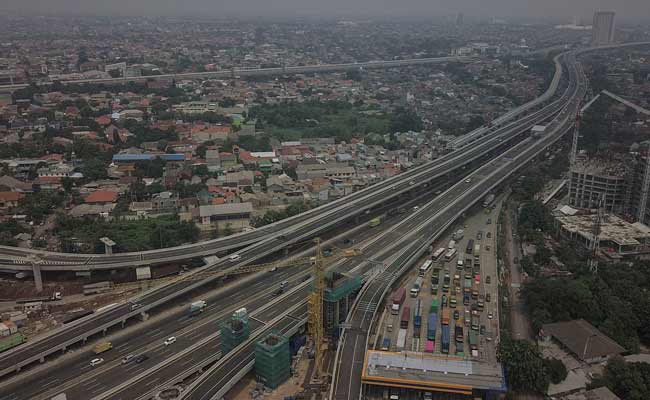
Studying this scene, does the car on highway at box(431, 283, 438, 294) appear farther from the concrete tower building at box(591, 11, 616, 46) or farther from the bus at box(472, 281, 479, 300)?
the concrete tower building at box(591, 11, 616, 46)

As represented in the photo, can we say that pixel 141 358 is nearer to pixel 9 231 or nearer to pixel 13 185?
pixel 9 231

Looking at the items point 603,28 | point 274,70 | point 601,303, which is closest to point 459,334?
point 601,303

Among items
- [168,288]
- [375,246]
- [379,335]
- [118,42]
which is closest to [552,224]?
[375,246]

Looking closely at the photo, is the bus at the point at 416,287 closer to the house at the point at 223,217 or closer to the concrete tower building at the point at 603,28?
the house at the point at 223,217

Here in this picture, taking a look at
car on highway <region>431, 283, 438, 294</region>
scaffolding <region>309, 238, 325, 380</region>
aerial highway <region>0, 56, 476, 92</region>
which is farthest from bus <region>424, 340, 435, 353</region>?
aerial highway <region>0, 56, 476, 92</region>

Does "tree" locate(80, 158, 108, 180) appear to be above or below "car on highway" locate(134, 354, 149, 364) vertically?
above

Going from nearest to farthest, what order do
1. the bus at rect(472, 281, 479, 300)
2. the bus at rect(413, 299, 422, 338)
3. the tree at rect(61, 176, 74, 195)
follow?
1. the bus at rect(413, 299, 422, 338)
2. the bus at rect(472, 281, 479, 300)
3. the tree at rect(61, 176, 74, 195)

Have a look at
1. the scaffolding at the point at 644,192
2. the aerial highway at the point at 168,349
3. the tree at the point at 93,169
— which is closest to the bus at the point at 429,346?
the aerial highway at the point at 168,349
